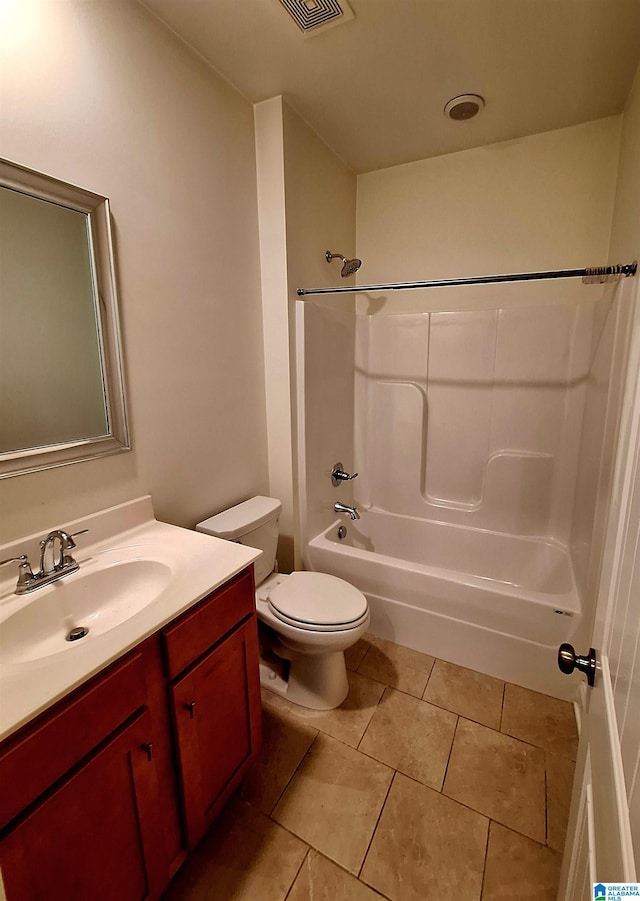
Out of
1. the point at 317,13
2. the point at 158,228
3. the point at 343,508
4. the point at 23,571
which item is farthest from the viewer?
the point at 343,508

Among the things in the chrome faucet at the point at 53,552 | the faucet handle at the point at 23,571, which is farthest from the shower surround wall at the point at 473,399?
the faucet handle at the point at 23,571

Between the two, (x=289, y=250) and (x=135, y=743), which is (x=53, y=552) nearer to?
(x=135, y=743)

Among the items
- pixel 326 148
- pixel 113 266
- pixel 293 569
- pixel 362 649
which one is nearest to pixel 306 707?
pixel 362 649

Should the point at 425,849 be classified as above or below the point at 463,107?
below

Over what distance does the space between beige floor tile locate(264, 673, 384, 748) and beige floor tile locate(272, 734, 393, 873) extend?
5 cm

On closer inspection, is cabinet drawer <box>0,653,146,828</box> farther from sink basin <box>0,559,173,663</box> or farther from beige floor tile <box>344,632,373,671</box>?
beige floor tile <box>344,632,373,671</box>

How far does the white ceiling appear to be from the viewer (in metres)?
1.37

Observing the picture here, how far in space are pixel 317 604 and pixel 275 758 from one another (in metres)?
0.57

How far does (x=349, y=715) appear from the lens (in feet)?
5.68

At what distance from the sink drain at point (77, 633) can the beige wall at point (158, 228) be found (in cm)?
31

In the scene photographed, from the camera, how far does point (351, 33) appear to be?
1450 millimetres

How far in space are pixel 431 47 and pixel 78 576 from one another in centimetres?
218

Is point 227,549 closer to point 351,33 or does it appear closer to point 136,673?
point 136,673

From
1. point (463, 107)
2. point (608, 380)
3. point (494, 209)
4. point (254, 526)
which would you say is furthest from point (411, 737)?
point (463, 107)
